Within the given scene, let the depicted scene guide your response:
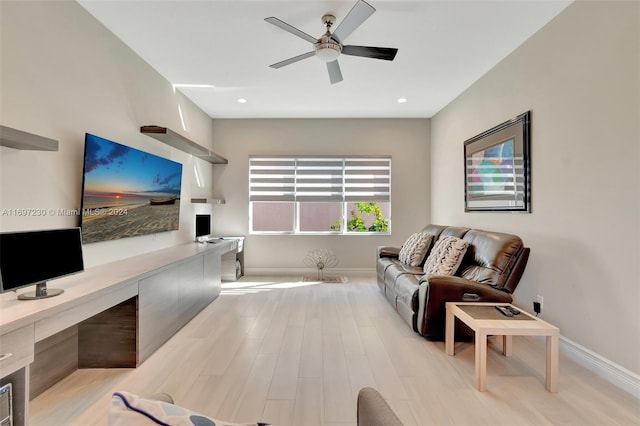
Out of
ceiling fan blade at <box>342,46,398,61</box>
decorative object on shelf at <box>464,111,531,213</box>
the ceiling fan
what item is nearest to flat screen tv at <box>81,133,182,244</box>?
the ceiling fan

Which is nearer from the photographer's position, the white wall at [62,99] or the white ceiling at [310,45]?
the white wall at [62,99]

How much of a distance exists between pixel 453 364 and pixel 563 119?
2.26m

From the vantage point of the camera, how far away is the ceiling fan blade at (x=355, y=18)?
2.04 meters

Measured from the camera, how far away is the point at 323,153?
5438 millimetres

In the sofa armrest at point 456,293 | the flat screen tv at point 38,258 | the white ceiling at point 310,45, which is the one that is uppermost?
the white ceiling at point 310,45

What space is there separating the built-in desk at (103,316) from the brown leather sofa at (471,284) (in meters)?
2.32

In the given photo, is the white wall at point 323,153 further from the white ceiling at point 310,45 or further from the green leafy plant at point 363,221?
the white ceiling at point 310,45

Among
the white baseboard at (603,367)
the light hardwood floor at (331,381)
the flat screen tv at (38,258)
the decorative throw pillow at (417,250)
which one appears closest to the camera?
the flat screen tv at (38,258)

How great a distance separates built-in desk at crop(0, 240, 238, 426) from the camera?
1402mm

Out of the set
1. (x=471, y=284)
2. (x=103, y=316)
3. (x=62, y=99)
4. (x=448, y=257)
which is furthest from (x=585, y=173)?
(x=62, y=99)

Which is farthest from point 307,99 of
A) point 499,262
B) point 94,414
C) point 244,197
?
point 94,414

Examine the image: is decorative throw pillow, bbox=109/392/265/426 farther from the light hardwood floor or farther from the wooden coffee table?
the wooden coffee table

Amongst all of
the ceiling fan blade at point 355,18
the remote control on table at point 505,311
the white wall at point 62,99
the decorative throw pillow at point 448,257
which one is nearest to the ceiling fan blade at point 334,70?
the ceiling fan blade at point 355,18

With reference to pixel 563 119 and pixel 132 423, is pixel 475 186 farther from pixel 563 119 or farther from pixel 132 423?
pixel 132 423
